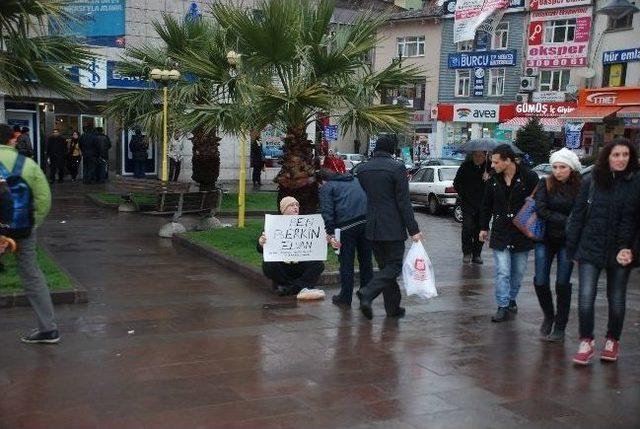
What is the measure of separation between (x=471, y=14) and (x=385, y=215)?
3721 cm

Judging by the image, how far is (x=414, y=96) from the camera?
47.2m

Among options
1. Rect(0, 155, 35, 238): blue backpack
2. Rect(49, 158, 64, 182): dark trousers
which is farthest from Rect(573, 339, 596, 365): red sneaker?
Rect(49, 158, 64, 182): dark trousers

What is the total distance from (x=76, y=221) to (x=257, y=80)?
5824 mm

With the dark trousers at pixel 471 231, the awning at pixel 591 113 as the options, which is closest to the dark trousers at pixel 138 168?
the dark trousers at pixel 471 231

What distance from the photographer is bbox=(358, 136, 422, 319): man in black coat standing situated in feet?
22.4

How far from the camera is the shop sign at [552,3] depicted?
36844 mm

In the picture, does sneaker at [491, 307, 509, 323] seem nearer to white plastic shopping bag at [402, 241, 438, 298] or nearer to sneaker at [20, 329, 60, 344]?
white plastic shopping bag at [402, 241, 438, 298]

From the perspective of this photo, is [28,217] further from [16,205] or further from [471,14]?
[471,14]

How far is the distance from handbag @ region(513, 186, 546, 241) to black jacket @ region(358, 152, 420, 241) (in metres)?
0.95

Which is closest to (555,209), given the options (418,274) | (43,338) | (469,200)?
Answer: (418,274)

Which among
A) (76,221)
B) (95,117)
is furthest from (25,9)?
(95,117)

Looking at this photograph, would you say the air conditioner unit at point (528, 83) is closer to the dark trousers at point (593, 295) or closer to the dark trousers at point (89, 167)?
the dark trousers at point (89, 167)

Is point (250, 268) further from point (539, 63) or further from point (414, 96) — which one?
point (414, 96)

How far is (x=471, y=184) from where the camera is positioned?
10930 mm
